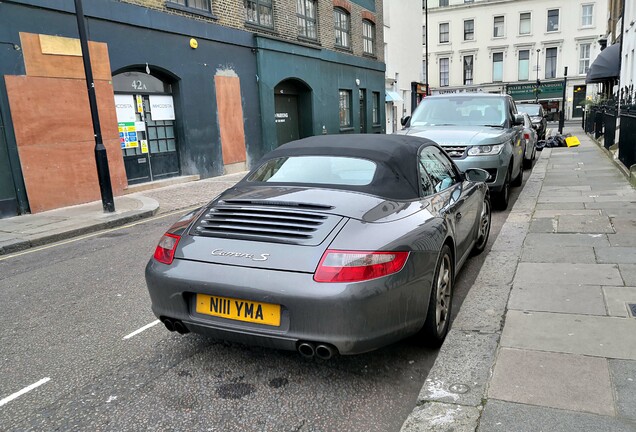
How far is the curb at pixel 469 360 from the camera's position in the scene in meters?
2.61

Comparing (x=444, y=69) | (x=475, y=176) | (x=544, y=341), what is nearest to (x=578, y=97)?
(x=444, y=69)

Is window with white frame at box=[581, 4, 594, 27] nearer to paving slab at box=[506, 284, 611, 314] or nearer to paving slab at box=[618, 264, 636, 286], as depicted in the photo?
paving slab at box=[618, 264, 636, 286]

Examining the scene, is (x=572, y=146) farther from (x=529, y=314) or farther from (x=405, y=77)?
(x=405, y=77)

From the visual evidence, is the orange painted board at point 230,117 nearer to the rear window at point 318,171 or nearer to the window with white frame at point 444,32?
the rear window at point 318,171

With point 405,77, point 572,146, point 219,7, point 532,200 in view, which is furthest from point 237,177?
point 405,77

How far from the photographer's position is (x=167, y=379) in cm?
324

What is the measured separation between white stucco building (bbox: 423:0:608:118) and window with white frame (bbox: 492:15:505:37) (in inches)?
4.5

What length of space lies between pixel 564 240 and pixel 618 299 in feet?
6.38

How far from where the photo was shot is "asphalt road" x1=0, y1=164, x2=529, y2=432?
280cm

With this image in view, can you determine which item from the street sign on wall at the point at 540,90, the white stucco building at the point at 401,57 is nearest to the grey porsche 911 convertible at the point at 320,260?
the white stucco building at the point at 401,57

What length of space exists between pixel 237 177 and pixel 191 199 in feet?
13.9

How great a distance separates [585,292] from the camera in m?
4.20

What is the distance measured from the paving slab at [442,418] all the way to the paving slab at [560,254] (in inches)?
117

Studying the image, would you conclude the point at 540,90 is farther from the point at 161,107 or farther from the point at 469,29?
the point at 161,107
